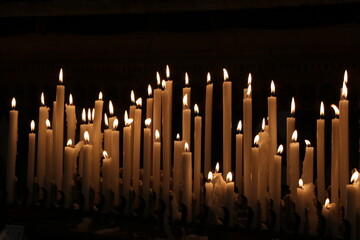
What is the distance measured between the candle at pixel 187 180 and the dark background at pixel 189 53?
0.92 metres

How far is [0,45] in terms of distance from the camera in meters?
2.83

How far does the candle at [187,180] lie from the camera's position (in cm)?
167

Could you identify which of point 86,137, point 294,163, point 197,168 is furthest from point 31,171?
point 294,163

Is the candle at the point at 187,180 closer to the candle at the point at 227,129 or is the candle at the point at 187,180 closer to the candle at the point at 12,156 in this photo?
the candle at the point at 227,129

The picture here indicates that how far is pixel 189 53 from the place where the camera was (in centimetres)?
260

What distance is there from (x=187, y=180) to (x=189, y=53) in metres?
1.03

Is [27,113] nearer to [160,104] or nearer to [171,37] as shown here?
[171,37]

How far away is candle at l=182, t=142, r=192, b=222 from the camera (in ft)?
5.49

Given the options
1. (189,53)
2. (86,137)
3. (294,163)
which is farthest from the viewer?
(189,53)

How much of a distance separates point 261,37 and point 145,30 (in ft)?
2.14

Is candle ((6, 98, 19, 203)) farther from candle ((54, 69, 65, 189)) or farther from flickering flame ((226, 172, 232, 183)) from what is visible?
flickering flame ((226, 172, 232, 183))

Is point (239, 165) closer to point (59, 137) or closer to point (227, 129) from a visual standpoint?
point (227, 129)

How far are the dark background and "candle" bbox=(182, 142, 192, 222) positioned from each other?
3.03ft

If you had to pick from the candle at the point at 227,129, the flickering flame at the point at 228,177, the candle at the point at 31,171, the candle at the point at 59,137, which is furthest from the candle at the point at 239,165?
the candle at the point at 31,171
